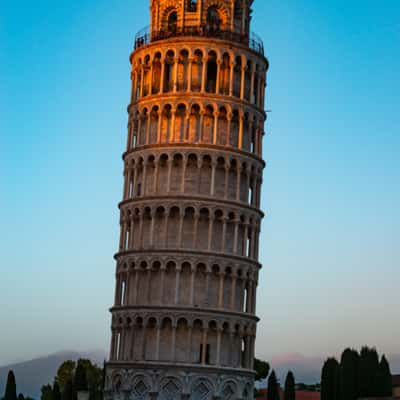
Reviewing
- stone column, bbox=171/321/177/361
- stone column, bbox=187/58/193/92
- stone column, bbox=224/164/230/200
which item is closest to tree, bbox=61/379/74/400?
stone column, bbox=171/321/177/361

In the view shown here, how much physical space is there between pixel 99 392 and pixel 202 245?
39931 mm

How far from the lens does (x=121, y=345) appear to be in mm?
61500

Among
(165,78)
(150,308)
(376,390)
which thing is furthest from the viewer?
(376,390)

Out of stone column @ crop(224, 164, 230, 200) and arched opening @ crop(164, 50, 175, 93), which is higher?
arched opening @ crop(164, 50, 175, 93)

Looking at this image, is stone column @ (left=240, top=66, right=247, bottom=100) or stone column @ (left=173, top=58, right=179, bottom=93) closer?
stone column @ (left=173, top=58, right=179, bottom=93)

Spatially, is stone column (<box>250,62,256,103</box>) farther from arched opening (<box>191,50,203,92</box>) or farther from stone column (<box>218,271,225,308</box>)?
stone column (<box>218,271,225,308</box>)

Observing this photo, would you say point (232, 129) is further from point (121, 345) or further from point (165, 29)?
point (121, 345)

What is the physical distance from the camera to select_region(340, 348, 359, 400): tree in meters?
73.1

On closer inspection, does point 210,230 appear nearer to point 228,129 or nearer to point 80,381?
point 228,129

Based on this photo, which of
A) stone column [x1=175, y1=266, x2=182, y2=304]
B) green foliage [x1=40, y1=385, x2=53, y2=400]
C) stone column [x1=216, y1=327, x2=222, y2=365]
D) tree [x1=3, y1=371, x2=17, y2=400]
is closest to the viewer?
stone column [x1=216, y1=327, x2=222, y2=365]

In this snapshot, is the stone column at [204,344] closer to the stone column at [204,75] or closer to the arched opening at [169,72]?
the stone column at [204,75]

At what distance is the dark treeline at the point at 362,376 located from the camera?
72750 mm

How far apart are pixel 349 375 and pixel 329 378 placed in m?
5.60

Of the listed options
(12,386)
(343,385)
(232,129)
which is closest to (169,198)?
(232,129)
